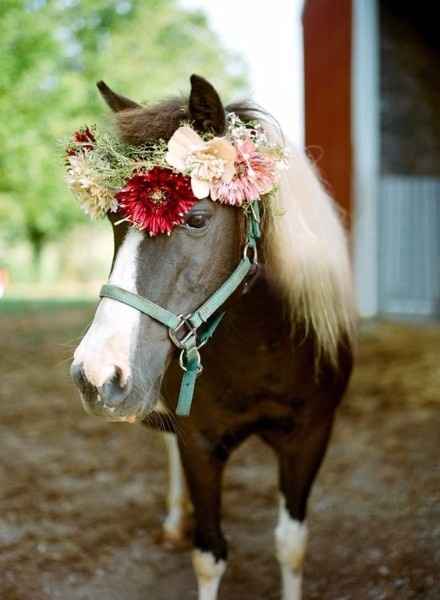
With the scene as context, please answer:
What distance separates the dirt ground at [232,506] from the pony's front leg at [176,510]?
99 mm

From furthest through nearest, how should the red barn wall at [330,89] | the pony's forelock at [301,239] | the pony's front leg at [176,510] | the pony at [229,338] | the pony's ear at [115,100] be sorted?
the red barn wall at [330,89] < the pony's front leg at [176,510] < the pony's ear at [115,100] < the pony's forelock at [301,239] < the pony at [229,338]

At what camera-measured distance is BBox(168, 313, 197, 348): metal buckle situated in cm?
188

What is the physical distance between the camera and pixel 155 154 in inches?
75.2

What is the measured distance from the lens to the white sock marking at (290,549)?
277cm

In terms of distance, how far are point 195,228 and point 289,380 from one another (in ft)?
2.83

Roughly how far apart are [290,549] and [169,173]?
1.69 meters

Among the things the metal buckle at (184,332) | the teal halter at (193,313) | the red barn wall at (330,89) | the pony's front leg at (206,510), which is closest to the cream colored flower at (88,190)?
the teal halter at (193,313)

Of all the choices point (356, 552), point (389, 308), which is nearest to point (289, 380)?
point (356, 552)

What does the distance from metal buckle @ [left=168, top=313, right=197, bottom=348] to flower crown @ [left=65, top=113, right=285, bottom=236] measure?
253 mm

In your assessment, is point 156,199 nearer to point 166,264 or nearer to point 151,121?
point 166,264

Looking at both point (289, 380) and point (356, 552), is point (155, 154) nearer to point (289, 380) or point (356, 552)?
point (289, 380)

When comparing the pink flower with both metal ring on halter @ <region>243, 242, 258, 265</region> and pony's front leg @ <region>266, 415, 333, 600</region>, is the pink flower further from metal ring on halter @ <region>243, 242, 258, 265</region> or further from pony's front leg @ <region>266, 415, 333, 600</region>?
pony's front leg @ <region>266, 415, 333, 600</region>

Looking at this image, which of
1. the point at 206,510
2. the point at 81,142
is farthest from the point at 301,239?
the point at 206,510

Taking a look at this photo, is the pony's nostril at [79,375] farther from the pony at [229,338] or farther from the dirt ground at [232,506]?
the dirt ground at [232,506]
